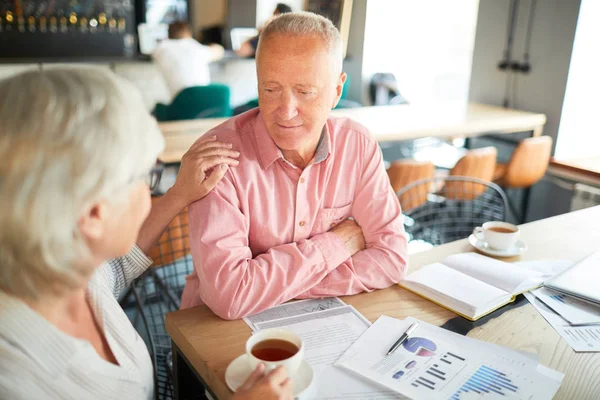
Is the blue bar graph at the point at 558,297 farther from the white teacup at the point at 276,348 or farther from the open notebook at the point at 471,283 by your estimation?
the white teacup at the point at 276,348

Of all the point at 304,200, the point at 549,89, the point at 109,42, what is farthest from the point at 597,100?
the point at 109,42

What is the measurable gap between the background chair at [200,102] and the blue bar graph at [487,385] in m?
3.55

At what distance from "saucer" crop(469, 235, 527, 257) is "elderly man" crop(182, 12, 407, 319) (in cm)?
32

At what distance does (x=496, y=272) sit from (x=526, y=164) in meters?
2.20

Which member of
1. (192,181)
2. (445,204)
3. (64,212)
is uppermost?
(64,212)

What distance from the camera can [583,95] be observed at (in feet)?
11.9

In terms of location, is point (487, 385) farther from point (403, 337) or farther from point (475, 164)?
point (475, 164)

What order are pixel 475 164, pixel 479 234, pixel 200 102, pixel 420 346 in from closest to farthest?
pixel 420 346
pixel 479 234
pixel 475 164
pixel 200 102

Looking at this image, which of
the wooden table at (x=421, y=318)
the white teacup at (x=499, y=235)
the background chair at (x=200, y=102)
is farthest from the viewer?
the background chair at (x=200, y=102)

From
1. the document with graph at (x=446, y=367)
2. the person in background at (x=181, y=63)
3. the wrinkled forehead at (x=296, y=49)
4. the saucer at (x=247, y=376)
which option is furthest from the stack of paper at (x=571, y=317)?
the person in background at (x=181, y=63)

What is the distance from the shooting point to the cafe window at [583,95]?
344cm

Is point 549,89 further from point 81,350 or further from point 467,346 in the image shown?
point 81,350

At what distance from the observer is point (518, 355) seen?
108 centimetres

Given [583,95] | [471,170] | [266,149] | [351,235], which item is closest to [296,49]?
[266,149]
